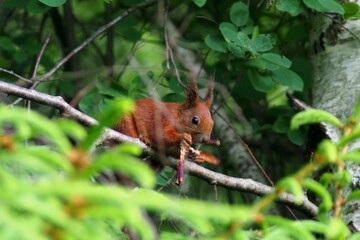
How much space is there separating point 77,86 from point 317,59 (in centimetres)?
104

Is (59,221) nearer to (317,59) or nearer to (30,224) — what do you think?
(30,224)

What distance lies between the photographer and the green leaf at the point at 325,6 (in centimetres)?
280

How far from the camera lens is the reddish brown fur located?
282 centimetres

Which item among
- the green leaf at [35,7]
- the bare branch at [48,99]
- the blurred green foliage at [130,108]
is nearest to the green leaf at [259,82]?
the blurred green foliage at [130,108]

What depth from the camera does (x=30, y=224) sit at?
2.38 feet

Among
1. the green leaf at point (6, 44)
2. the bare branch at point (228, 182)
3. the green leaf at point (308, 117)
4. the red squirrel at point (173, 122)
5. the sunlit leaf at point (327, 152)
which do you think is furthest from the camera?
the green leaf at point (6, 44)

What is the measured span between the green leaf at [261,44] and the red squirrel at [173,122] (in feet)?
0.75

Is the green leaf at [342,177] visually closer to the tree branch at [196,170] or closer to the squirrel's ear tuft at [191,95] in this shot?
the tree branch at [196,170]

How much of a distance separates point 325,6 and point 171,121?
712 mm

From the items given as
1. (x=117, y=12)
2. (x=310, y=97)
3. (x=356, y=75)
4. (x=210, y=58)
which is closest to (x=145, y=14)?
(x=117, y=12)

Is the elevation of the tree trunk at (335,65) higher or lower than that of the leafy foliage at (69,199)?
lower

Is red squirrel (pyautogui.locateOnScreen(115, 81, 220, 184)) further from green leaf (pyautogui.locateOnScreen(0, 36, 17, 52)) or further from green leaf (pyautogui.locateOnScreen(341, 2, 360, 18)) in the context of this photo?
green leaf (pyautogui.locateOnScreen(0, 36, 17, 52))

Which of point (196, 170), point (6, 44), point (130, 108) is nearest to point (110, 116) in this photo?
point (130, 108)

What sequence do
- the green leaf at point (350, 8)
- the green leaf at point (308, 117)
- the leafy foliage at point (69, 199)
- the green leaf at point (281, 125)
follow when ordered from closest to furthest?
the leafy foliage at point (69, 199) → the green leaf at point (308, 117) → the green leaf at point (350, 8) → the green leaf at point (281, 125)
